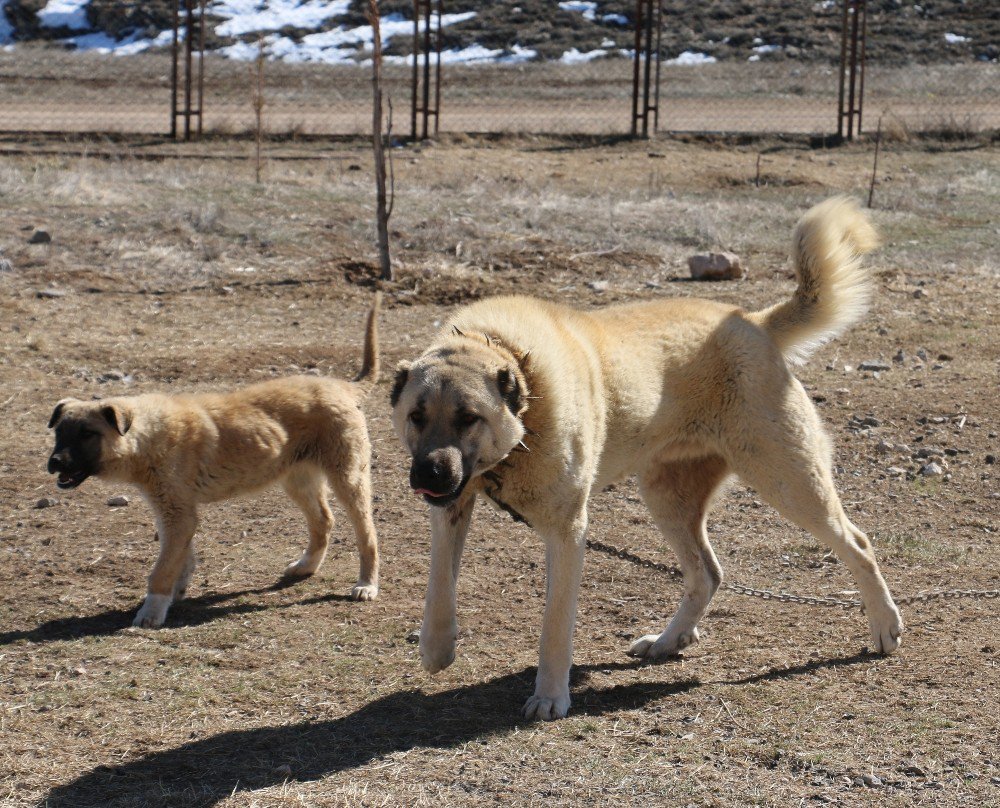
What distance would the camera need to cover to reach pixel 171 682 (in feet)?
16.5

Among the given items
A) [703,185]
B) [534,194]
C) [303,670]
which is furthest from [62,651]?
[703,185]

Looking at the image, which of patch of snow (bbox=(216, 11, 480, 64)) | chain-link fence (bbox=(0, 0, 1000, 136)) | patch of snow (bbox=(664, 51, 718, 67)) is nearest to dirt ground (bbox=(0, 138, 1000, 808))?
chain-link fence (bbox=(0, 0, 1000, 136))

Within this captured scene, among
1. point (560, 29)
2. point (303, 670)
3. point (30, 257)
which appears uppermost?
point (560, 29)

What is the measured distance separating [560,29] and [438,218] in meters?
26.4

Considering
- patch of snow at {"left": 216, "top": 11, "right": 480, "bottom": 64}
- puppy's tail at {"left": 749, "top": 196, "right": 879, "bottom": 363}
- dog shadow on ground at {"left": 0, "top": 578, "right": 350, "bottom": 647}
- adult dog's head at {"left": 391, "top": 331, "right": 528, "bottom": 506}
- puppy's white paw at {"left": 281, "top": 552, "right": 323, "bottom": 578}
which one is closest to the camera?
adult dog's head at {"left": 391, "top": 331, "right": 528, "bottom": 506}

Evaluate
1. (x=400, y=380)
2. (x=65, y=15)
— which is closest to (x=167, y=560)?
(x=400, y=380)

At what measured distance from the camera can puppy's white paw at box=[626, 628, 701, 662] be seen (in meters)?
5.44

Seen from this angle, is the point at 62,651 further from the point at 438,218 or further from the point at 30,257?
the point at 438,218

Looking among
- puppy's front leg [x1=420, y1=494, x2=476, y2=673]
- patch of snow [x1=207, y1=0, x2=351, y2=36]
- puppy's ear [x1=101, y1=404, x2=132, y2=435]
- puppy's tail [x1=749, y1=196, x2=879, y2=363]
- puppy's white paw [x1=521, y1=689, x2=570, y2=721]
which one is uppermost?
patch of snow [x1=207, y1=0, x2=351, y2=36]

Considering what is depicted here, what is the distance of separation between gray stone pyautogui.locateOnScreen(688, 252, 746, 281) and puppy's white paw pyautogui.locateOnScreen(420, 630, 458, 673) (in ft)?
25.9

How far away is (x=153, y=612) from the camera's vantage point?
5742mm

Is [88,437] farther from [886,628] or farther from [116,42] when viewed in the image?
[116,42]

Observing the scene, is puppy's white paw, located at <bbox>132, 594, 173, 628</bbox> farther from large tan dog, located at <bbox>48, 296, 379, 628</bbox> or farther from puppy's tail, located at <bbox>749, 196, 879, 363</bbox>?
puppy's tail, located at <bbox>749, 196, 879, 363</bbox>

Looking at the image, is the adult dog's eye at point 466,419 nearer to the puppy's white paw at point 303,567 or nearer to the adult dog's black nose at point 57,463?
the puppy's white paw at point 303,567
